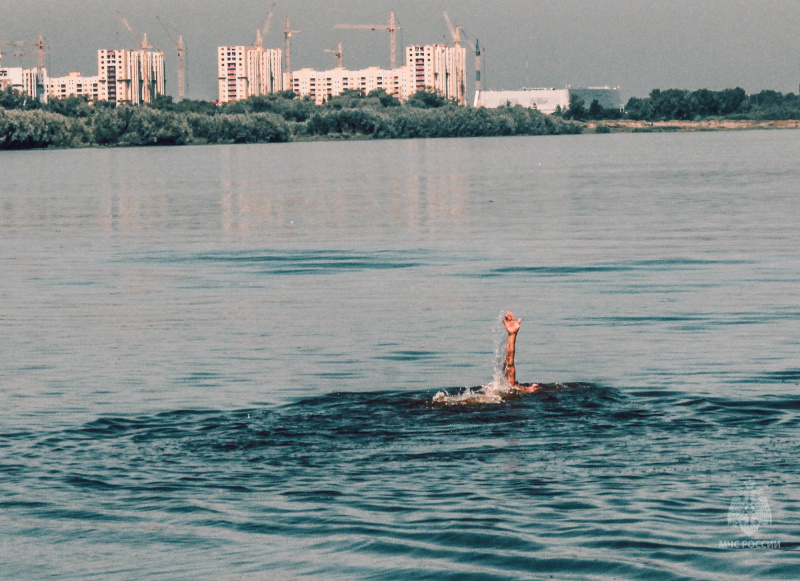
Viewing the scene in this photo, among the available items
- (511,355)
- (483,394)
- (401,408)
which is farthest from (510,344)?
(401,408)

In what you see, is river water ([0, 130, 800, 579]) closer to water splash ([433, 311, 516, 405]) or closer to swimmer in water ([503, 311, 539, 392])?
water splash ([433, 311, 516, 405])

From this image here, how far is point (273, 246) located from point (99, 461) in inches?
1375

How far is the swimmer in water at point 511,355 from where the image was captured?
803 inches

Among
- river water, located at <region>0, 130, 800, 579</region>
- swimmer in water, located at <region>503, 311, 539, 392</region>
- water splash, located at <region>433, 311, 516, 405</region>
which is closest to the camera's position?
river water, located at <region>0, 130, 800, 579</region>

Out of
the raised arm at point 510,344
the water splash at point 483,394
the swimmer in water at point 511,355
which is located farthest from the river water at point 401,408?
the raised arm at point 510,344

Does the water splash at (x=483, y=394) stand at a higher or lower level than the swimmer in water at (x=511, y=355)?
lower

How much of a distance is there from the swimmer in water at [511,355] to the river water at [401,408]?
31 centimetres

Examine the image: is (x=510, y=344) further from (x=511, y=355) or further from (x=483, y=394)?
(x=483, y=394)

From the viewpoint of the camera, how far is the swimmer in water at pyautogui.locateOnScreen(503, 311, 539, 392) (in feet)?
66.9

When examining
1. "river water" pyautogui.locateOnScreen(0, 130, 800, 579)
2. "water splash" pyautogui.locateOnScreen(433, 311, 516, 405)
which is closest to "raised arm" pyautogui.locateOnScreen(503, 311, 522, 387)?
"water splash" pyautogui.locateOnScreen(433, 311, 516, 405)

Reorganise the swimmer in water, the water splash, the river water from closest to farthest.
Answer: the river water, the swimmer in water, the water splash

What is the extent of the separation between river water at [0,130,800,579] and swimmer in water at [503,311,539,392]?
31 centimetres

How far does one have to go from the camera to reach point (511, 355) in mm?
21375

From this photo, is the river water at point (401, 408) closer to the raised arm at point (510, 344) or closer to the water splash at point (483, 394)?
the water splash at point (483, 394)
